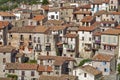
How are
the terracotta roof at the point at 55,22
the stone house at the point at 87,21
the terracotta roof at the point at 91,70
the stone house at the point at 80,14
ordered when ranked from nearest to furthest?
the terracotta roof at the point at 91,70, the stone house at the point at 87,21, the terracotta roof at the point at 55,22, the stone house at the point at 80,14

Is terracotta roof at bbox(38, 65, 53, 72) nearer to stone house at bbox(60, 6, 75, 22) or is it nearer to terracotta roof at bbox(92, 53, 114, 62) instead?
terracotta roof at bbox(92, 53, 114, 62)

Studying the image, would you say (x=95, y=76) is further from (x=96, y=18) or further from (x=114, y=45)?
(x=96, y=18)

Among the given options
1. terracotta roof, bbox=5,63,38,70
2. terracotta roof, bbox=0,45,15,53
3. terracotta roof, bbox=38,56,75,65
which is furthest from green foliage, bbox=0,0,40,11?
terracotta roof, bbox=5,63,38,70

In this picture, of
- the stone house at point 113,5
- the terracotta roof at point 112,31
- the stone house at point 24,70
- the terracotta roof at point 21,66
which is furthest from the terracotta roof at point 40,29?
the stone house at point 113,5

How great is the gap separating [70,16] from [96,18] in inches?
218

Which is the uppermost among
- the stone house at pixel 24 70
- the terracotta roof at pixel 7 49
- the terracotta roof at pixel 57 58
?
the terracotta roof at pixel 7 49

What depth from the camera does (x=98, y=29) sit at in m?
53.4

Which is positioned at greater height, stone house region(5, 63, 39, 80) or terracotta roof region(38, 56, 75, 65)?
terracotta roof region(38, 56, 75, 65)

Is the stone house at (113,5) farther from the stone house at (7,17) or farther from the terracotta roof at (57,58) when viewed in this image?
the terracotta roof at (57,58)

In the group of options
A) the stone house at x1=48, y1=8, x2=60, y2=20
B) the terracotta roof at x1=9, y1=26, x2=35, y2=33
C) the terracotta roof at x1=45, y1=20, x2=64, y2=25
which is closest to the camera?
the terracotta roof at x1=9, y1=26, x2=35, y2=33

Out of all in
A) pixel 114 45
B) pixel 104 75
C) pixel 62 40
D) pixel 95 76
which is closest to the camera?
pixel 95 76

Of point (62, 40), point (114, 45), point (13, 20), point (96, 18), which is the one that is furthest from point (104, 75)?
point (13, 20)

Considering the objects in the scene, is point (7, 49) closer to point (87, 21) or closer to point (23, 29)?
point (23, 29)

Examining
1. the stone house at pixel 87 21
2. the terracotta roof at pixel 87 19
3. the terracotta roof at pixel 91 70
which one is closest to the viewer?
the terracotta roof at pixel 91 70
